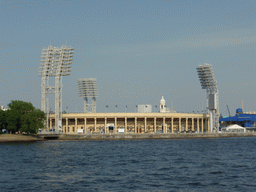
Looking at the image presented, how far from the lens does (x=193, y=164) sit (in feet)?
182

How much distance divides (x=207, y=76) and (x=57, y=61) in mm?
62233

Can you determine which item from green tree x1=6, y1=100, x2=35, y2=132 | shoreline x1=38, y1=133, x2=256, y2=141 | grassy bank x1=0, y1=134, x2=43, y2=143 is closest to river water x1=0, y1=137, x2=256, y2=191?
grassy bank x1=0, y1=134, x2=43, y2=143

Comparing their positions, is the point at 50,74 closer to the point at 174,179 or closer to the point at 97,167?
the point at 97,167

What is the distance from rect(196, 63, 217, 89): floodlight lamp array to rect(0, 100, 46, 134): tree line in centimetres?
6881

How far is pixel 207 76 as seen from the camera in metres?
161

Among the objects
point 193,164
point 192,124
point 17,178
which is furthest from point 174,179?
point 192,124

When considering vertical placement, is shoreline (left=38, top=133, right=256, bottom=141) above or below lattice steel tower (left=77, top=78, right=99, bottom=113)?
below

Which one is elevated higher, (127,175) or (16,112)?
(16,112)

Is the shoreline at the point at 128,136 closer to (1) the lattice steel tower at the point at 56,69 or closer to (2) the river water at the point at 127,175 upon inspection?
(1) the lattice steel tower at the point at 56,69

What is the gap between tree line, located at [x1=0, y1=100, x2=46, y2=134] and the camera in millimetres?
121750

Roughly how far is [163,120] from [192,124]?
1762cm

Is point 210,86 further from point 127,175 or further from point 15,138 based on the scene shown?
point 127,175

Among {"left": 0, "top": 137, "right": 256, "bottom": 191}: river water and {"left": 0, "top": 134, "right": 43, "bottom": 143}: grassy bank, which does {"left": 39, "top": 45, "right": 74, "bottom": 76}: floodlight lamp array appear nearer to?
{"left": 0, "top": 134, "right": 43, "bottom": 143}: grassy bank

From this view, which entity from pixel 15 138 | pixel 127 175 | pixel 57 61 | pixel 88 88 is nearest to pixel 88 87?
pixel 88 88
